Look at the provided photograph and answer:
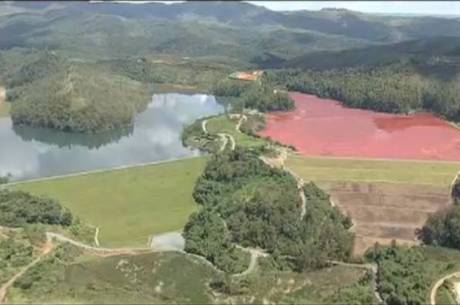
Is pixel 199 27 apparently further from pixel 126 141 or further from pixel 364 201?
pixel 364 201

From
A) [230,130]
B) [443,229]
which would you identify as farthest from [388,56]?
[443,229]

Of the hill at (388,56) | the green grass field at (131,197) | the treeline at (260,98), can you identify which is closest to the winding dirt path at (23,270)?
the green grass field at (131,197)

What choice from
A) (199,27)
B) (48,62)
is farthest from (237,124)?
(199,27)

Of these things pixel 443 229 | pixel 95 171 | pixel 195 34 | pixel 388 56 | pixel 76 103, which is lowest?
pixel 95 171

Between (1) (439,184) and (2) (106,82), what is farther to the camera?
(2) (106,82)

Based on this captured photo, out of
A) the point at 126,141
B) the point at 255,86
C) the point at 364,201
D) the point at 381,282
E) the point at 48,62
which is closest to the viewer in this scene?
the point at 381,282

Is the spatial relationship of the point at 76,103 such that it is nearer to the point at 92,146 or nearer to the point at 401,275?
the point at 92,146
